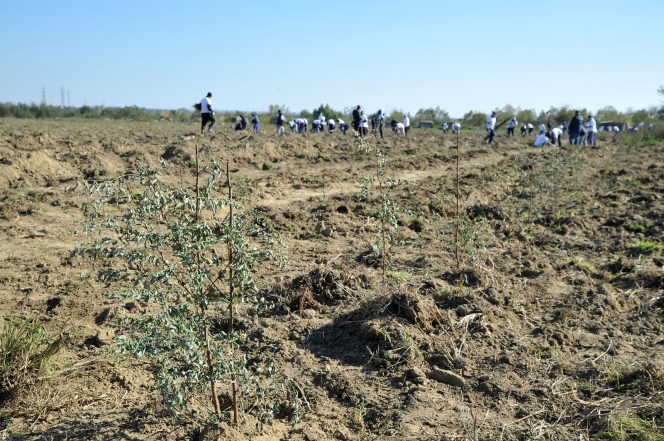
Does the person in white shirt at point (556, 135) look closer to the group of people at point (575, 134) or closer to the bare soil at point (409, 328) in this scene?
the group of people at point (575, 134)

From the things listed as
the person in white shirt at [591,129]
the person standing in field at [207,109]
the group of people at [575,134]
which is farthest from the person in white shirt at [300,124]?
the person in white shirt at [591,129]

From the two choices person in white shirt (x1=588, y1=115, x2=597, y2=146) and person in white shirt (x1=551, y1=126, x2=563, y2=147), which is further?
person in white shirt (x1=588, y1=115, x2=597, y2=146)

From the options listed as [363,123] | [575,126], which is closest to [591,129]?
[575,126]

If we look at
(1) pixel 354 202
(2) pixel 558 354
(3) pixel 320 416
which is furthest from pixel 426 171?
(3) pixel 320 416

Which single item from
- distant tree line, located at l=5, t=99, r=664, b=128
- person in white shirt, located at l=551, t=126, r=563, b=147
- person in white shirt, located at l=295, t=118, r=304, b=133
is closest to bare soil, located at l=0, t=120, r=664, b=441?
person in white shirt, located at l=551, t=126, r=563, b=147

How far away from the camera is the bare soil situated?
11.9 ft

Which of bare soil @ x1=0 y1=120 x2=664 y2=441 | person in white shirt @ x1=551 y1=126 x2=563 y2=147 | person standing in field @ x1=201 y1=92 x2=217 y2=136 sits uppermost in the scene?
person standing in field @ x1=201 y1=92 x2=217 y2=136

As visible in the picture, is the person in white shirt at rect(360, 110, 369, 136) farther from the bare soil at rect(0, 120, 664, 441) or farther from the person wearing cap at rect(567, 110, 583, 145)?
the bare soil at rect(0, 120, 664, 441)

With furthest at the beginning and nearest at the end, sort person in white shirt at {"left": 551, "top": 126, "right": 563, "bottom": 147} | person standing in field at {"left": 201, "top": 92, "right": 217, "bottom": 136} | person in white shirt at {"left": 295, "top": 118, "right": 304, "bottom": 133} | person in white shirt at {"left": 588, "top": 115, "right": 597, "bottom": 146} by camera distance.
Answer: person in white shirt at {"left": 295, "top": 118, "right": 304, "bottom": 133} < person in white shirt at {"left": 588, "top": 115, "right": 597, "bottom": 146} < person in white shirt at {"left": 551, "top": 126, "right": 563, "bottom": 147} < person standing in field at {"left": 201, "top": 92, "right": 217, "bottom": 136}

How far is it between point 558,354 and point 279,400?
7.41 ft

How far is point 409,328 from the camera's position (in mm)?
4695

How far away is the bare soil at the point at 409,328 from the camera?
11.9 feet

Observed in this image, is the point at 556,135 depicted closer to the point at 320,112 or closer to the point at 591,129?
the point at 591,129

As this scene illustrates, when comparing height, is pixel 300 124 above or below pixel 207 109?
above
